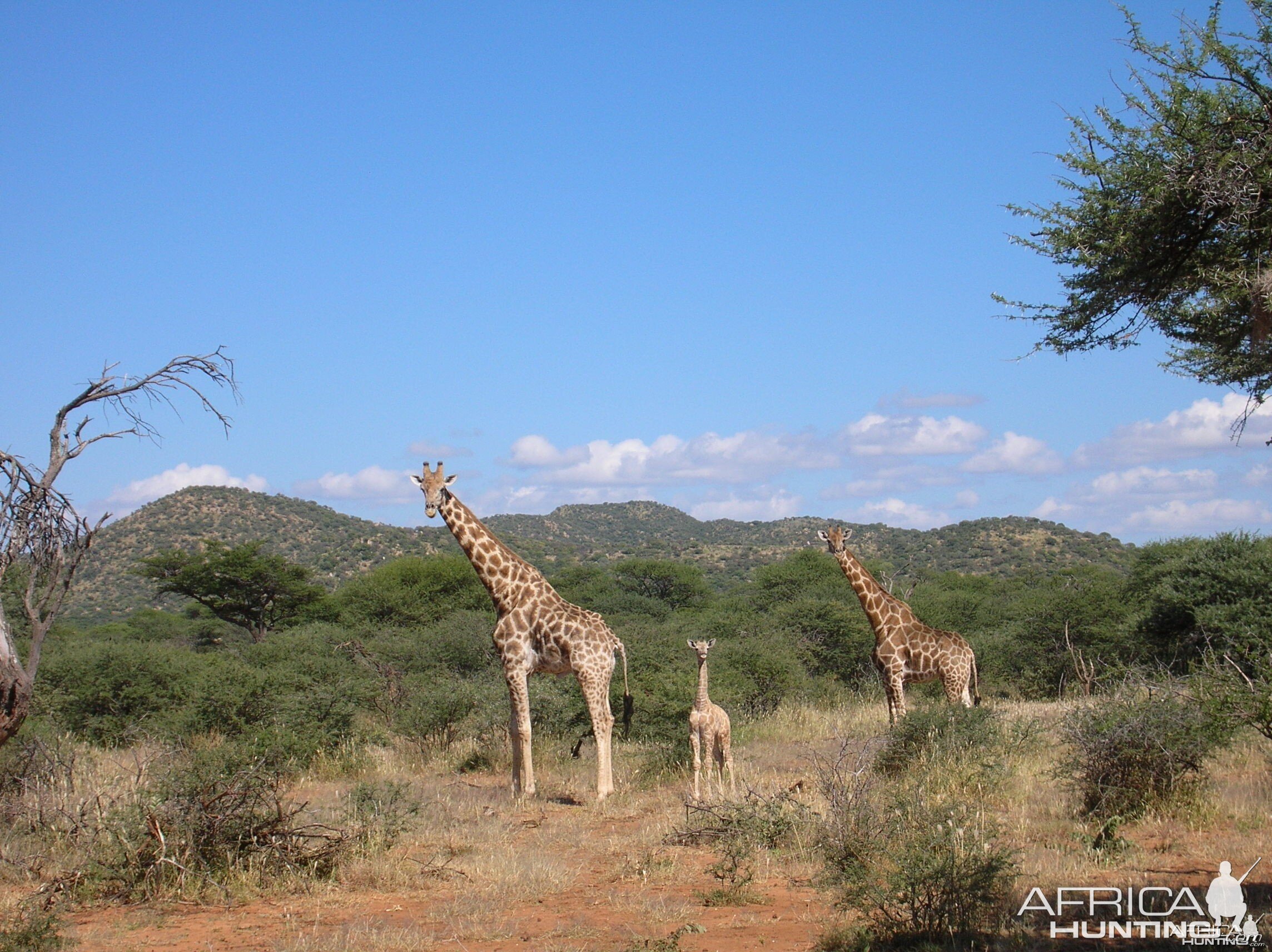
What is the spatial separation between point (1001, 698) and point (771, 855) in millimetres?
11276

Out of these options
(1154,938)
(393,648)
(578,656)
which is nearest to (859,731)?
(578,656)

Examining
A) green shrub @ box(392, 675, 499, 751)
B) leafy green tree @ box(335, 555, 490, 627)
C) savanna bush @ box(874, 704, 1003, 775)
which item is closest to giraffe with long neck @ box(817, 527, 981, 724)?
savanna bush @ box(874, 704, 1003, 775)

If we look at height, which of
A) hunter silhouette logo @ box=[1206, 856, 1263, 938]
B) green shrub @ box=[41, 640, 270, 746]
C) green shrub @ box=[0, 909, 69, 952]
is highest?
green shrub @ box=[41, 640, 270, 746]

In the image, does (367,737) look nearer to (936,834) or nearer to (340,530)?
(936,834)

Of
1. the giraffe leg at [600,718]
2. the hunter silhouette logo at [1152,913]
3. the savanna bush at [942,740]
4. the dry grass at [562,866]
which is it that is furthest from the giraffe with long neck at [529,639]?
the hunter silhouette logo at [1152,913]

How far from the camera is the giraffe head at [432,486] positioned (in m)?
11.1

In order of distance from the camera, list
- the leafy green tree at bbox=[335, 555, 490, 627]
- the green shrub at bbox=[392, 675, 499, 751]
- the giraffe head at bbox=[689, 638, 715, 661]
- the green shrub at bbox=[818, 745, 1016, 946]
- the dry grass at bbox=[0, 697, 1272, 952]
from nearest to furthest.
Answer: the green shrub at bbox=[818, 745, 1016, 946] → the dry grass at bbox=[0, 697, 1272, 952] → the giraffe head at bbox=[689, 638, 715, 661] → the green shrub at bbox=[392, 675, 499, 751] → the leafy green tree at bbox=[335, 555, 490, 627]

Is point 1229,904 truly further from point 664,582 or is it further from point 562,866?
point 664,582

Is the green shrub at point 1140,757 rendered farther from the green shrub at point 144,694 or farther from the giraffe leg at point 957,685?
the green shrub at point 144,694

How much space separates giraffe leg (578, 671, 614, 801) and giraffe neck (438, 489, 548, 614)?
1172 mm

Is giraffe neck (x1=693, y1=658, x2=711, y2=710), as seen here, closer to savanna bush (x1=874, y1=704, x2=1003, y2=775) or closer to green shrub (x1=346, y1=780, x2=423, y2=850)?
savanna bush (x1=874, y1=704, x2=1003, y2=775)

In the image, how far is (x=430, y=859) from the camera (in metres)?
8.22

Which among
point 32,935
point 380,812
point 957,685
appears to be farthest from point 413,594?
point 32,935

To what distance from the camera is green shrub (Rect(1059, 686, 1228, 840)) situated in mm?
8289
